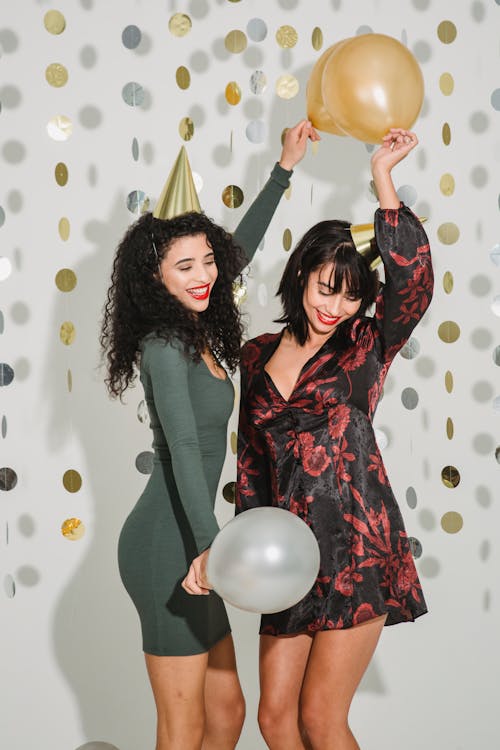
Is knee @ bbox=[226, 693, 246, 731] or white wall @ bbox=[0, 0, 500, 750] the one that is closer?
knee @ bbox=[226, 693, 246, 731]

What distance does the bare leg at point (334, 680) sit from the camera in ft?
5.69

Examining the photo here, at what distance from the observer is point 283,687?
1.84 m

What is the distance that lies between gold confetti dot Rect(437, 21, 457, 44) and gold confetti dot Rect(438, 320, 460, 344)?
0.77m

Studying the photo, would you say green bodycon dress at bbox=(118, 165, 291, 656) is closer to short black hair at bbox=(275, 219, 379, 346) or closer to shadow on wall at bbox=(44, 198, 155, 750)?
short black hair at bbox=(275, 219, 379, 346)

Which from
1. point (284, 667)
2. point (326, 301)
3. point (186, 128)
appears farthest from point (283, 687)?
point (186, 128)

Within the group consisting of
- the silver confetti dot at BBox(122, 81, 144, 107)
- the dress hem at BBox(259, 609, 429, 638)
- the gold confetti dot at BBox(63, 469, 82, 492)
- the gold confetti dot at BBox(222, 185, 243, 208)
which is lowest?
the gold confetti dot at BBox(63, 469, 82, 492)

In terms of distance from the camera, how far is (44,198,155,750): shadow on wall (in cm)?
247

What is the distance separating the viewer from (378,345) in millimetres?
1811

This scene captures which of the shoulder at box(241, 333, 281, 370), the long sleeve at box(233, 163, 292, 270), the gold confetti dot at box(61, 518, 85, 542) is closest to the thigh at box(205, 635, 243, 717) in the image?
the shoulder at box(241, 333, 281, 370)

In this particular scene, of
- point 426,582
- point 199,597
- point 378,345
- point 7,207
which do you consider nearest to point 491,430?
point 426,582

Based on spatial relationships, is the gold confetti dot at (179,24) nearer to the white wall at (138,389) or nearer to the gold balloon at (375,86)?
the white wall at (138,389)

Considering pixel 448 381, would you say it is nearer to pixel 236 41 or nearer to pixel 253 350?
pixel 253 350

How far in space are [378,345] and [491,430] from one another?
0.82m

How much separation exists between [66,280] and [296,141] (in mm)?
775
